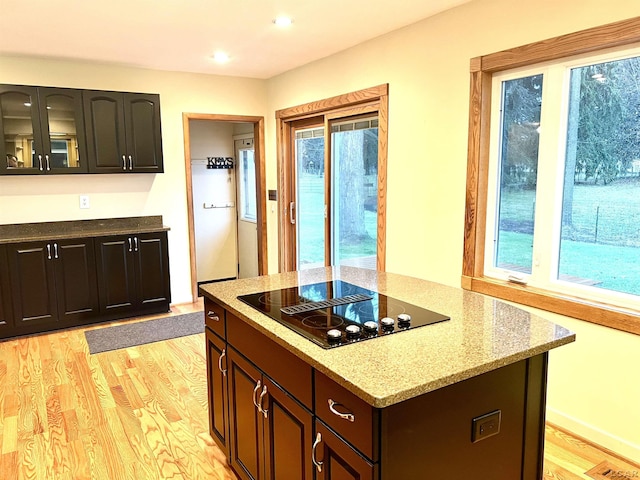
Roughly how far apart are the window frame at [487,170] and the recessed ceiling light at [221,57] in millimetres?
2295

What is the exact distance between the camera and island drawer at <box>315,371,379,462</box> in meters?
1.27

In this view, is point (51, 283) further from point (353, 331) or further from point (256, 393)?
point (353, 331)

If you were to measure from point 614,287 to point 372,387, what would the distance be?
1867 mm

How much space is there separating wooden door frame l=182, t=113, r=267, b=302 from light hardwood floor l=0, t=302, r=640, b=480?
1459 millimetres

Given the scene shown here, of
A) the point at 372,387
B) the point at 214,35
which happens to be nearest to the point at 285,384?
the point at 372,387

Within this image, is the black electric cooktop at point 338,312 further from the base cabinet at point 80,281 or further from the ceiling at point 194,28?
the base cabinet at point 80,281

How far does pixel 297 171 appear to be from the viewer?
5258mm

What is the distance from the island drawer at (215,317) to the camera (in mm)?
2217

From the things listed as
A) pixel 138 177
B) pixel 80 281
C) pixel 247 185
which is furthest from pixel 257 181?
pixel 80 281

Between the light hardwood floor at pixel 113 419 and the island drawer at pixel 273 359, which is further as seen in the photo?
the light hardwood floor at pixel 113 419

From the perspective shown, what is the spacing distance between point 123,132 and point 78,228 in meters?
1.04

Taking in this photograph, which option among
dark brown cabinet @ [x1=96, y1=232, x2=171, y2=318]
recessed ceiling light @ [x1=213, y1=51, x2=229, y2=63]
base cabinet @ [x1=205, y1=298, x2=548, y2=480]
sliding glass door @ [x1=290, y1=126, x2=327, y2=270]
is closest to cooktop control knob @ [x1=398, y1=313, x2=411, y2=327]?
base cabinet @ [x1=205, y1=298, x2=548, y2=480]

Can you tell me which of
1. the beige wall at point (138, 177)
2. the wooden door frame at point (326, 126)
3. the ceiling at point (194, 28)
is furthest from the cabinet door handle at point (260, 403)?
the beige wall at point (138, 177)

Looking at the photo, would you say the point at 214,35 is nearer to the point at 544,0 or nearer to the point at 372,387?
the point at 544,0
